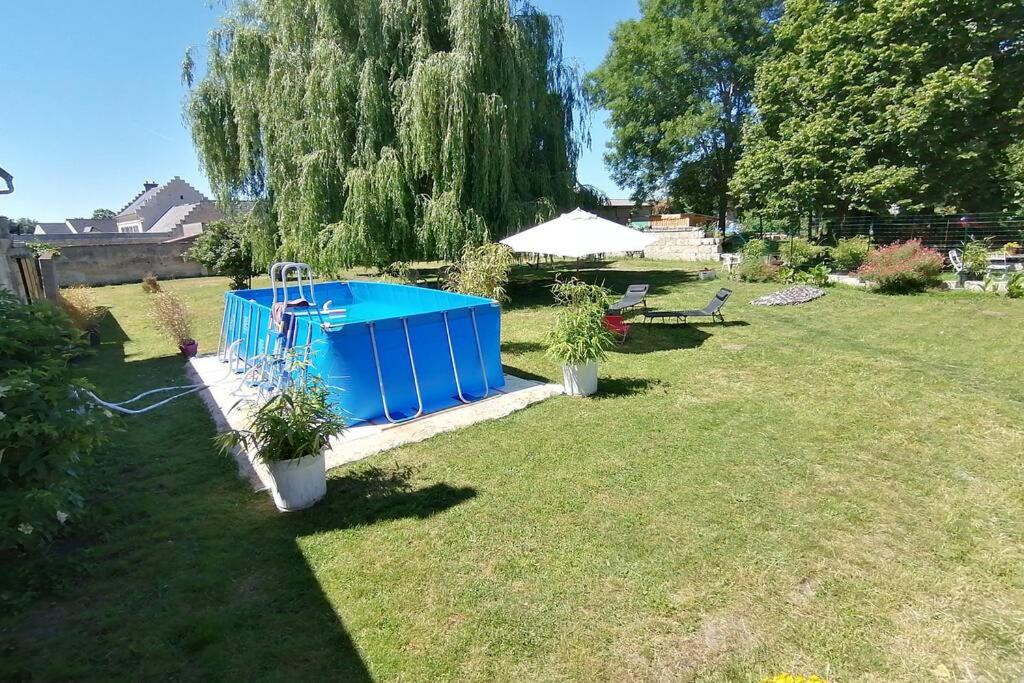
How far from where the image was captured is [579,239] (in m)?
9.04

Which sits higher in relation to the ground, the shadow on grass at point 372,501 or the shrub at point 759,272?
the shrub at point 759,272

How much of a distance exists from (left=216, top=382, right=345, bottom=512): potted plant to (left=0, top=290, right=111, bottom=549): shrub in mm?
998

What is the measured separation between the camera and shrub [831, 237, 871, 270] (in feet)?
43.1

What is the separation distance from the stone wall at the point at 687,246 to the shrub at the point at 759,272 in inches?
181

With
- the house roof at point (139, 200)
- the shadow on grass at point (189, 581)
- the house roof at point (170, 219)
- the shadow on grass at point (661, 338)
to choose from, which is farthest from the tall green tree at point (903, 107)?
the house roof at point (139, 200)

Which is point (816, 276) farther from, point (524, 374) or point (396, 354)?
point (396, 354)

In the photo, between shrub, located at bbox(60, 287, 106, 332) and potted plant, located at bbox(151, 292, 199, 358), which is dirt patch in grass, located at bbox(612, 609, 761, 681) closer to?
potted plant, located at bbox(151, 292, 199, 358)

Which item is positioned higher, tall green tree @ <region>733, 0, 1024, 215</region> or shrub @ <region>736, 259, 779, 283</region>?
tall green tree @ <region>733, 0, 1024, 215</region>

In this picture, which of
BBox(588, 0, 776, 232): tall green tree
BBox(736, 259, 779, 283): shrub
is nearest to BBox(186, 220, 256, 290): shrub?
BBox(736, 259, 779, 283): shrub

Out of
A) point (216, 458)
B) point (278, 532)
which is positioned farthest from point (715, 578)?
point (216, 458)

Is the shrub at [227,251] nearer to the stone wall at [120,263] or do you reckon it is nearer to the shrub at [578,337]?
the stone wall at [120,263]

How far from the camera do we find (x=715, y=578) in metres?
2.90

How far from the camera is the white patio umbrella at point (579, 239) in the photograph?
877 cm

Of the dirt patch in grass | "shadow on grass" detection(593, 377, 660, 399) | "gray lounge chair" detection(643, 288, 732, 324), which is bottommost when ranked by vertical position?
the dirt patch in grass
